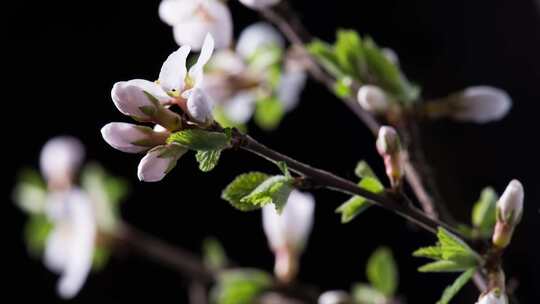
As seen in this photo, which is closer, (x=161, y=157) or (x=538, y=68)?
(x=161, y=157)

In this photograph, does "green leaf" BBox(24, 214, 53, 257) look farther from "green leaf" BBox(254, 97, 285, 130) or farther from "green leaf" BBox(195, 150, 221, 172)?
"green leaf" BBox(195, 150, 221, 172)

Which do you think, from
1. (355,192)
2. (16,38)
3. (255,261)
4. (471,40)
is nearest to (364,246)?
(255,261)

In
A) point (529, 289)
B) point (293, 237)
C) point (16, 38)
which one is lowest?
point (529, 289)

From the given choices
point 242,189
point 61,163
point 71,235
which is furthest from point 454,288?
point 61,163

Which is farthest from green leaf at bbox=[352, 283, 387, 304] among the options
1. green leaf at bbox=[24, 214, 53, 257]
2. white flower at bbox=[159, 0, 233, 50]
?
green leaf at bbox=[24, 214, 53, 257]

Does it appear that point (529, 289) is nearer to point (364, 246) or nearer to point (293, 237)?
point (293, 237)

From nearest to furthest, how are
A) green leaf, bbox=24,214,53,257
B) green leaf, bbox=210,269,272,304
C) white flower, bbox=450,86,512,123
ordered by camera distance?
white flower, bbox=450,86,512,123 → green leaf, bbox=210,269,272,304 → green leaf, bbox=24,214,53,257

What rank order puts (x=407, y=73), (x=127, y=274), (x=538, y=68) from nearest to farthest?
1. (x=538, y=68)
2. (x=407, y=73)
3. (x=127, y=274)

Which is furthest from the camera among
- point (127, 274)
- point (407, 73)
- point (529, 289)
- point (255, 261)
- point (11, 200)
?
point (11, 200)
